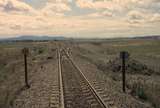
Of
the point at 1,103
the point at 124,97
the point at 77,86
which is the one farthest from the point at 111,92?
the point at 1,103

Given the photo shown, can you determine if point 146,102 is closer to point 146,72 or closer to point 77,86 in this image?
point 77,86

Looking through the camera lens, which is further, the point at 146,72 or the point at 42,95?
the point at 146,72

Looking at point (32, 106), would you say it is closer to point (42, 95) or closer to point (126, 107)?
point (42, 95)

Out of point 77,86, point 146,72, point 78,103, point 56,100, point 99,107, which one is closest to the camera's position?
point 99,107

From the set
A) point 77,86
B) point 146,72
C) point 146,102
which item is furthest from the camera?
point 146,72

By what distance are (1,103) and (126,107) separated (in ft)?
18.2

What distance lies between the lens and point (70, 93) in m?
14.3

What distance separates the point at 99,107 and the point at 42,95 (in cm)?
419

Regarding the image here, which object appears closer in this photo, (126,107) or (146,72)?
(126,107)

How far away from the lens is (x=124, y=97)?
44.6 ft

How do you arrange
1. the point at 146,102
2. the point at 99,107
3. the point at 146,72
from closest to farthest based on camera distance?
the point at 99,107
the point at 146,102
the point at 146,72

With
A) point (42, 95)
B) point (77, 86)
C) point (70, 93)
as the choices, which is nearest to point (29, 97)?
point (42, 95)

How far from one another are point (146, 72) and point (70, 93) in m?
13.7

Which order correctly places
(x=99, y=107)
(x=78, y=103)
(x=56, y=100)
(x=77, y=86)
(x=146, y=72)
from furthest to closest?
(x=146, y=72) → (x=77, y=86) → (x=56, y=100) → (x=78, y=103) → (x=99, y=107)
